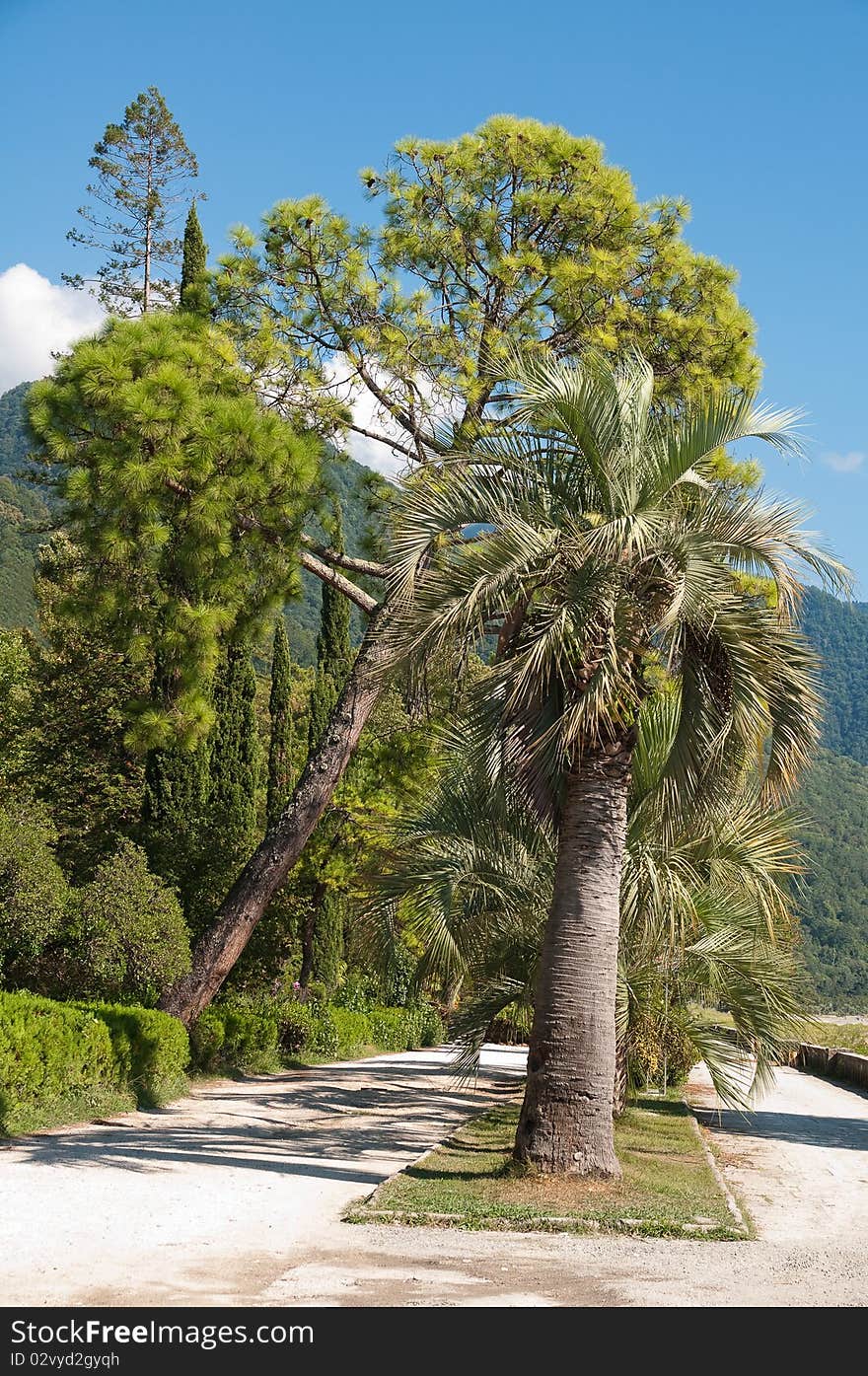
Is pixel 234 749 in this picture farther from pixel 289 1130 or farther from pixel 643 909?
pixel 643 909

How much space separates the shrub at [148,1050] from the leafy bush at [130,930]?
1.96ft

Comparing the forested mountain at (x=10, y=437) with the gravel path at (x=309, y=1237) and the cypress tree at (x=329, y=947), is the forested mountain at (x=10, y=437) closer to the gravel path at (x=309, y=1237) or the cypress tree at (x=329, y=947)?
the cypress tree at (x=329, y=947)

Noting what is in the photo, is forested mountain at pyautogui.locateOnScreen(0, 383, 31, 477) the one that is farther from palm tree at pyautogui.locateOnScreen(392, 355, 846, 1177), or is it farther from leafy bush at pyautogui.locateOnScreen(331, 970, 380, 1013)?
palm tree at pyautogui.locateOnScreen(392, 355, 846, 1177)

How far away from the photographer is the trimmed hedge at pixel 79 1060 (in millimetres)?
11391

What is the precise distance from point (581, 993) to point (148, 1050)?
6.91 m

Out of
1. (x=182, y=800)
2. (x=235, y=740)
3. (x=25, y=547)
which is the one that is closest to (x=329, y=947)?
(x=235, y=740)

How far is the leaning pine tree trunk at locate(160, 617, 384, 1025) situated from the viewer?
1582 centimetres

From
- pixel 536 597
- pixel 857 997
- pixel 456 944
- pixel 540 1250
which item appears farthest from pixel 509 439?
pixel 857 997

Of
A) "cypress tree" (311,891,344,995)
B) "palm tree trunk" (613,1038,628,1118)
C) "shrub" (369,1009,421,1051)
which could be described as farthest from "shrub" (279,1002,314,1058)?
"palm tree trunk" (613,1038,628,1118)

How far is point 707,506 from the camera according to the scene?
32.4 ft

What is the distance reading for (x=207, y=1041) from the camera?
17.8m

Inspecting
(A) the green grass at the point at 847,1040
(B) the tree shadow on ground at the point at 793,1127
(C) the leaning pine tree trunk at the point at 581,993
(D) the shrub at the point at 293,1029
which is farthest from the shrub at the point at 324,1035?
(C) the leaning pine tree trunk at the point at 581,993
